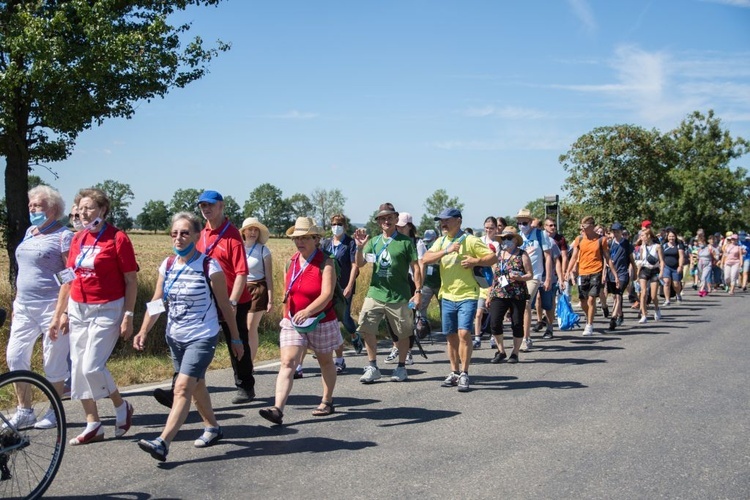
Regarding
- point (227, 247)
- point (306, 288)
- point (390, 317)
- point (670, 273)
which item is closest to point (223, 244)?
point (227, 247)

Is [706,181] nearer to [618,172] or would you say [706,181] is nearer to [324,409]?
[618,172]

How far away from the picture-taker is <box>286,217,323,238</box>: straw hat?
6.25 meters

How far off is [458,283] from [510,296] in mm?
1918

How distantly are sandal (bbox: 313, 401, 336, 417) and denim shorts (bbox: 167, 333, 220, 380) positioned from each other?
1.56 metres

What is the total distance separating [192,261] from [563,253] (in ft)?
33.6

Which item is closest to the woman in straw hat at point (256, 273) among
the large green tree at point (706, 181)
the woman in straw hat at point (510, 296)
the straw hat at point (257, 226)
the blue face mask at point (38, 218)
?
the straw hat at point (257, 226)

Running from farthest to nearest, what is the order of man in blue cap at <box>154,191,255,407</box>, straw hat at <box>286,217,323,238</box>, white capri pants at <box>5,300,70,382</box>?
man in blue cap at <box>154,191,255,407</box>
straw hat at <box>286,217,323,238</box>
white capri pants at <box>5,300,70,382</box>

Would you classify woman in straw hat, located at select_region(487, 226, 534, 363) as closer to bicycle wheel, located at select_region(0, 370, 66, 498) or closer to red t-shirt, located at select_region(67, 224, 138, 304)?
red t-shirt, located at select_region(67, 224, 138, 304)

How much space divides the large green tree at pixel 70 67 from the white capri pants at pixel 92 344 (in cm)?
654

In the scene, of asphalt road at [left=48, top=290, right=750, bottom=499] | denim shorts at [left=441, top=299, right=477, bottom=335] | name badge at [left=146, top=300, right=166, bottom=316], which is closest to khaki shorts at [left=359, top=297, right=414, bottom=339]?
denim shorts at [left=441, top=299, right=477, bottom=335]

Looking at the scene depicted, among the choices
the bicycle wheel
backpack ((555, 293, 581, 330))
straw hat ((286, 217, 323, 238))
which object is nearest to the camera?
the bicycle wheel

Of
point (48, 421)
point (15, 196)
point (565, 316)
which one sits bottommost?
point (565, 316)

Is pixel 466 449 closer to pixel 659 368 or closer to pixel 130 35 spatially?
pixel 659 368

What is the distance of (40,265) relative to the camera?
18.8ft
